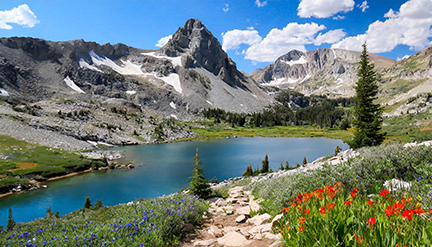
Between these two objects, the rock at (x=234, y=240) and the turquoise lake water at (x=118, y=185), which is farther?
the turquoise lake water at (x=118, y=185)

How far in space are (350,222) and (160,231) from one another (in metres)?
4.60

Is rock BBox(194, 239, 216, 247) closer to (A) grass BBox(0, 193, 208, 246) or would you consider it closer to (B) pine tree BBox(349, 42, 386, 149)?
(A) grass BBox(0, 193, 208, 246)

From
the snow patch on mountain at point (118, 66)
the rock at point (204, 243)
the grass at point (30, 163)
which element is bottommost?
the grass at point (30, 163)

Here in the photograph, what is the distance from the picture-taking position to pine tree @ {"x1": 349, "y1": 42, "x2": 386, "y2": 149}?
27938mm

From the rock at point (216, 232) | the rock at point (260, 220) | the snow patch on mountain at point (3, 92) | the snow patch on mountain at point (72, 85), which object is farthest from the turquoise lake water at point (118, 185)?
the snow patch on mountain at point (72, 85)

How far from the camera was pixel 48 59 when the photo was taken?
136m

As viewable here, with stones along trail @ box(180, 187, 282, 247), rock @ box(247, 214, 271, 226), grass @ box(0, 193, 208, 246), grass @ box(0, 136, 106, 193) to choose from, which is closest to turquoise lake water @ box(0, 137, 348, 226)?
grass @ box(0, 136, 106, 193)

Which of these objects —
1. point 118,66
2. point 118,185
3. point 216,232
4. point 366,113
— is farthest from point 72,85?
point 216,232

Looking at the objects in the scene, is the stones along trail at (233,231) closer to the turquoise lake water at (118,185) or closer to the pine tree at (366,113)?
the turquoise lake water at (118,185)

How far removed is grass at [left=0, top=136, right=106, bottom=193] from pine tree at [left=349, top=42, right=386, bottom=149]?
46.8 metres

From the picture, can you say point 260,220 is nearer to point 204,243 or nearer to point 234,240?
point 234,240

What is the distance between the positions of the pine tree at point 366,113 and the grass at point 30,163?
153ft

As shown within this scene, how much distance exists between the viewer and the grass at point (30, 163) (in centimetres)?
3269

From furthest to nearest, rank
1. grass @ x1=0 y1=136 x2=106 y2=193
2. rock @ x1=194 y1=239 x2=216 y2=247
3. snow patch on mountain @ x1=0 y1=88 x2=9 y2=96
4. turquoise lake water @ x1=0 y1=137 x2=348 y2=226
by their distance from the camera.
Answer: snow patch on mountain @ x1=0 y1=88 x2=9 y2=96
grass @ x1=0 y1=136 x2=106 y2=193
turquoise lake water @ x1=0 y1=137 x2=348 y2=226
rock @ x1=194 y1=239 x2=216 y2=247
